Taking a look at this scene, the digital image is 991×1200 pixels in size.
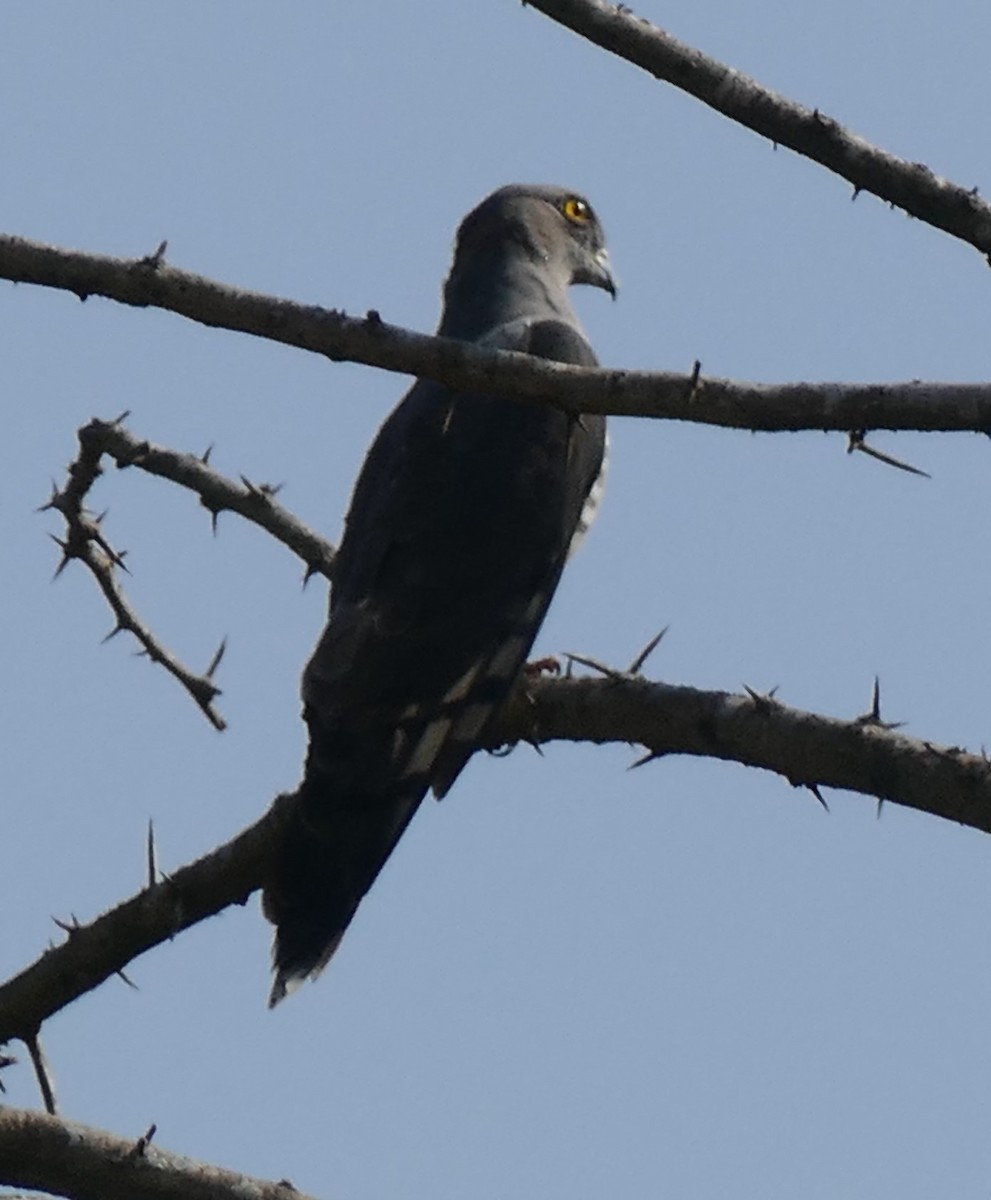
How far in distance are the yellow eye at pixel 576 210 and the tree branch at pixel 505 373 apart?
524cm

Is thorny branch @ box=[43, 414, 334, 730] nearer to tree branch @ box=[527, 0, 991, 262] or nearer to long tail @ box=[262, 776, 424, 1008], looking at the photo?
long tail @ box=[262, 776, 424, 1008]

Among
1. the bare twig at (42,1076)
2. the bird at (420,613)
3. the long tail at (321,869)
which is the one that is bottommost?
the bare twig at (42,1076)

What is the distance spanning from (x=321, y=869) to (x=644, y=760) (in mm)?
933

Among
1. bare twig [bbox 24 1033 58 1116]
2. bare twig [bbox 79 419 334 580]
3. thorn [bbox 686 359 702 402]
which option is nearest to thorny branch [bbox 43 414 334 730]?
bare twig [bbox 79 419 334 580]

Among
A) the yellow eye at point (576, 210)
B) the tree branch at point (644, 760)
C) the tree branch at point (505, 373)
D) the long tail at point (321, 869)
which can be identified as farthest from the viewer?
the yellow eye at point (576, 210)

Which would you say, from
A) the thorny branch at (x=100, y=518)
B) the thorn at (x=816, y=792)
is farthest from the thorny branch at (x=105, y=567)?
the thorn at (x=816, y=792)

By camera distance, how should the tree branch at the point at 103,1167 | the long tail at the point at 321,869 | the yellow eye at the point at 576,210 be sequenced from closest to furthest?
1. the tree branch at the point at 103,1167
2. the long tail at the point at 321,869
3. the yellow eye at the point at 576,210

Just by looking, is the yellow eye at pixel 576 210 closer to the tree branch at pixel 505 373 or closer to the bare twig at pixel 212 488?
the bare twig at pixel 212 488

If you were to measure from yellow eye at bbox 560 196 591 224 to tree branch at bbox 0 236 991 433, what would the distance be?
5.24 meters

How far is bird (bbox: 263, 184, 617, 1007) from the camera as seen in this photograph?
5.39 metres

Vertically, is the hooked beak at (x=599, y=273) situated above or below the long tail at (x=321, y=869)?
above

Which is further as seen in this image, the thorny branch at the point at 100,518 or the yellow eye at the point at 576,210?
the yellow eye at the point at 576,210

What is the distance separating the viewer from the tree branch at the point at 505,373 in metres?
3.38

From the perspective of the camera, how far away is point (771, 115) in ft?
14.3
